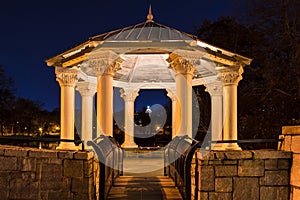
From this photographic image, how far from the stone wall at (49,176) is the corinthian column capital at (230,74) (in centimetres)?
713

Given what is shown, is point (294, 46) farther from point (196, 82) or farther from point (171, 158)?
point (171, 158)

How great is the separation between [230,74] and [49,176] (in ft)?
24.8

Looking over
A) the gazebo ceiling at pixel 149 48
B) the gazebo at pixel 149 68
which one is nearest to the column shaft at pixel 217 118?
the gazebo at pixel 149 68

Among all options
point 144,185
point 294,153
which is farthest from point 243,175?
point 144,185

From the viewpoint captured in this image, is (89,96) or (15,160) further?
(89,96)

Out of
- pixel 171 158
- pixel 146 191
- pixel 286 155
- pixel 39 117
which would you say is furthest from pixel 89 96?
pixel 39 117

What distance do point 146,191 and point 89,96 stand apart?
8304mm

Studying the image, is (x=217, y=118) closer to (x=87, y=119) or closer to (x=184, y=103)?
(x=184, y=103)

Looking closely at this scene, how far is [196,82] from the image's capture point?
15.5 metres

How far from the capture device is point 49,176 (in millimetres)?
5887

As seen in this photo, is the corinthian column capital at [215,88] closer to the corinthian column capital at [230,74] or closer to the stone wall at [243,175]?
the corinthian column capital at [230,74]

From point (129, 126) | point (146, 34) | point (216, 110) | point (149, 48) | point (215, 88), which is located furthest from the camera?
point (129, 126)

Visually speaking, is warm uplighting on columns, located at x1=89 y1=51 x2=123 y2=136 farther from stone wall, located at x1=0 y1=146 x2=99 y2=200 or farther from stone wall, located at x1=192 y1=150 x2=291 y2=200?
stone wall, located at x1=192 y1=150 x2=291 y2=200

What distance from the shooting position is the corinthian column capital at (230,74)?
11.8 m
